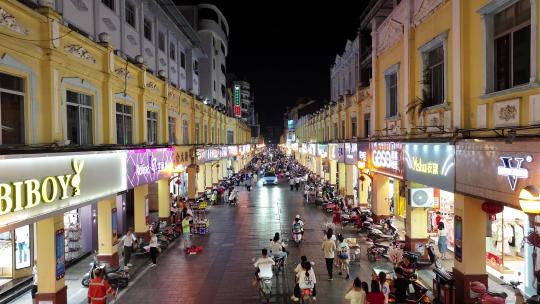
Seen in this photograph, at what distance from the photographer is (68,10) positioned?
14.8 meters

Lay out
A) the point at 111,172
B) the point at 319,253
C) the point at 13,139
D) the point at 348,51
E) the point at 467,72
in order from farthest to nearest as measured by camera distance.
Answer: the point at 348,51, the point at 319,253, the point at 111,172, the point at 467,72, the point at 13,139

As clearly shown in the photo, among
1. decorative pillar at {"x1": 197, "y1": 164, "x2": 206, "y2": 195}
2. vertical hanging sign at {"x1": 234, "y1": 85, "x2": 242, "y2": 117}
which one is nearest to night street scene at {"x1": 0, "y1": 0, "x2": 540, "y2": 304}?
decorative pillar at {"x1": 197, "y1": 164, "x2": 206, "y2": 195}

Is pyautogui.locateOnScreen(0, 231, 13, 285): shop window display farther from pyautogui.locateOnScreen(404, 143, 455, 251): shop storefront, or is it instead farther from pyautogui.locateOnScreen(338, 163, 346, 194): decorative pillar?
pyautogui.locateOnScreen(338, 163, 346, 194): decorative pillar

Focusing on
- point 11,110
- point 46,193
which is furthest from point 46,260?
point 11,110

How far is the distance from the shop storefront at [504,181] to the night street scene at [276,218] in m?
0.04

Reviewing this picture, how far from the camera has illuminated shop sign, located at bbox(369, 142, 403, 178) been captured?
16078 millimetres

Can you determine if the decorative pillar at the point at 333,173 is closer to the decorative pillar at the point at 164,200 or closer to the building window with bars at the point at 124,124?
the decorative pillar at the point at 164,200

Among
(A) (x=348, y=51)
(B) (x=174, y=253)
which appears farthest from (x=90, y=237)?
(A) (x=348, y=51)

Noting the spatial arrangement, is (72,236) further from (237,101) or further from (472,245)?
(237,101)

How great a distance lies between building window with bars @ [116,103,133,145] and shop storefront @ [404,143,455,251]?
37.5 ft

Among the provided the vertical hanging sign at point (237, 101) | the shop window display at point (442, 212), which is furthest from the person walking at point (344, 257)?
the vertical hanging sign at point (237, 101)

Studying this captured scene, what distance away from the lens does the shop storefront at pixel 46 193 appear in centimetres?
798

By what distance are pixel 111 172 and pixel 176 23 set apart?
65.7 ft

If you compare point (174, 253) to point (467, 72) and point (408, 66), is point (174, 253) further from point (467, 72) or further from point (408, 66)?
point (467, 72)
